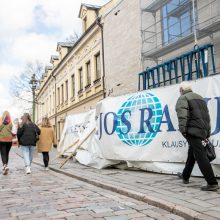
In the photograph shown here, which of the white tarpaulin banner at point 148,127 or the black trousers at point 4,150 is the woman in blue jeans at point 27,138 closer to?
the black trousers at point 4,150

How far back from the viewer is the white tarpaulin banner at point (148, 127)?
679cm

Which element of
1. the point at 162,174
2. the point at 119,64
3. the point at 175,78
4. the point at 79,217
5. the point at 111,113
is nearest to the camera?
the point at 79,217

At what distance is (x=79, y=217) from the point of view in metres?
4.48

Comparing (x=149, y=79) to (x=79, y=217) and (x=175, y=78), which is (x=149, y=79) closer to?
(x=175, y=78)

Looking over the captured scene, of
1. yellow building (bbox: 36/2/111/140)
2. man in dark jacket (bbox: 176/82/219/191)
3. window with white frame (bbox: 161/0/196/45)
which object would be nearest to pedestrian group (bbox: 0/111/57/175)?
man in dark jacket (bbox: 176/82/219/191)

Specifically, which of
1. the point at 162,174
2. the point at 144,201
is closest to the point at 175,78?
the point at 162,174

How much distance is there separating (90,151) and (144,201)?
17.6 feet

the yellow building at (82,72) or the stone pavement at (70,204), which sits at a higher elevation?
the yellow building at (82,72)

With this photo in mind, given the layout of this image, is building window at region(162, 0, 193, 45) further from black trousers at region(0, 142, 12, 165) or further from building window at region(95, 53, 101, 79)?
building window at region(95, 53, 101, 79)

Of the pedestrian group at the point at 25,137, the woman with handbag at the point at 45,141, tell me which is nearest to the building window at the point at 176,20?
the woman with handbag at the point at 45,141

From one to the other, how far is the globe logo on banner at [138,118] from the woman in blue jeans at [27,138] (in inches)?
106

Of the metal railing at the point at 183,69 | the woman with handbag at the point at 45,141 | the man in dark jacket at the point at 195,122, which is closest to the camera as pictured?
the man in dark jacket at the point at 195,122

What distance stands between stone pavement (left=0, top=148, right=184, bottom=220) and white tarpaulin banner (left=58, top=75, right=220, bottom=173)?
1675 millimetres

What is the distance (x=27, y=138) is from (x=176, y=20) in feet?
22.4
